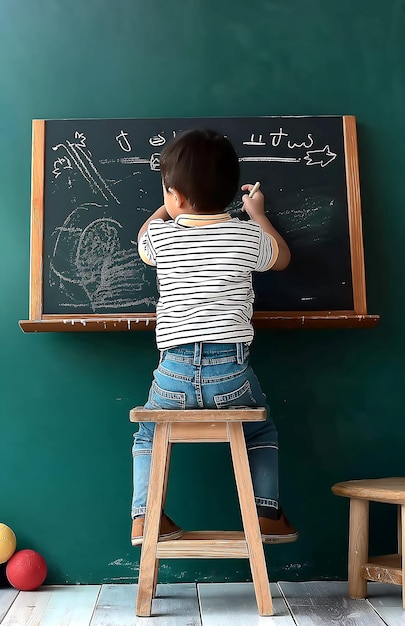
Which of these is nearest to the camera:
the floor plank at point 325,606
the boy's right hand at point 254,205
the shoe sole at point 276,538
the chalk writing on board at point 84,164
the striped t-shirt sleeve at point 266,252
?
the floor plank at point 325,606

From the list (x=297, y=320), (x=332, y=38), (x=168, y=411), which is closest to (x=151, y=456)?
(x=168, y=411)

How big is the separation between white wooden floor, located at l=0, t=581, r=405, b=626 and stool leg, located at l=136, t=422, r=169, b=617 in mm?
58

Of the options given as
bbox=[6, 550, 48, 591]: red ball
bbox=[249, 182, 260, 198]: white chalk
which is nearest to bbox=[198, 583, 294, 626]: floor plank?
bbox=[6, 550, 48, 591]: red ball

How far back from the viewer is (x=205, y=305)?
210 cm

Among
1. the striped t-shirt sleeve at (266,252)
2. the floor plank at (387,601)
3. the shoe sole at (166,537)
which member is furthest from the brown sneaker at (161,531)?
the striped t-shirt sleeve at (266,252)

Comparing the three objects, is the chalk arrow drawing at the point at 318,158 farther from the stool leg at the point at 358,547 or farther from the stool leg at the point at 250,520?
the stool leg at the point at 358,547

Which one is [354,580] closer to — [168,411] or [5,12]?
[168,411]

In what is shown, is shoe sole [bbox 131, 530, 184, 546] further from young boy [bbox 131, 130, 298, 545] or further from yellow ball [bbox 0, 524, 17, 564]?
yellow ball [bbox 0, 524, 17, 564]

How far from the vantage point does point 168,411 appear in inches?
78.7

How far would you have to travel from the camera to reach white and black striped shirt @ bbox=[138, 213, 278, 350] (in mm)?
2094

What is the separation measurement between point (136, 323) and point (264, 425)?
19.8 inches

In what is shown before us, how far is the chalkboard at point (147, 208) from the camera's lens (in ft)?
8.07

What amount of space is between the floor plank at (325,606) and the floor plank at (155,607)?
0.28m

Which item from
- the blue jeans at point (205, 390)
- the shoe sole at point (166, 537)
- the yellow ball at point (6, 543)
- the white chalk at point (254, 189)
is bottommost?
the yellow ball at point (6, 543)
